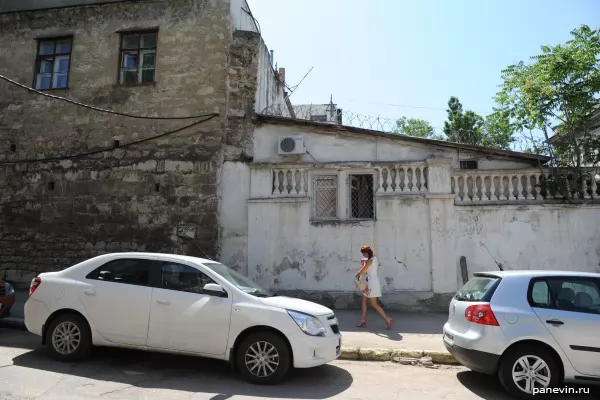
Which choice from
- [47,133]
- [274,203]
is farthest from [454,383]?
[47,133]

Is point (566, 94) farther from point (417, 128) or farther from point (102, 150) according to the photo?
point (417, 128)

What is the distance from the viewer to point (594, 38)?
938 centimetres

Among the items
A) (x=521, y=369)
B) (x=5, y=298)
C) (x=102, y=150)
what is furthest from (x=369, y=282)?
(x=102, y=150)

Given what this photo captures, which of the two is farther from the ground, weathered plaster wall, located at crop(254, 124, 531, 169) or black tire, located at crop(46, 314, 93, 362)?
weathered plaster wall, located at crop(254, 124, 531, 169)

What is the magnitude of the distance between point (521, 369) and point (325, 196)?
20.2ft

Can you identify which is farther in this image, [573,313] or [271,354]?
[271,354]

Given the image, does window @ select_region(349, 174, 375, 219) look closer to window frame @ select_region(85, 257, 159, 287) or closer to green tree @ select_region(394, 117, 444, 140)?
window frame @ select_region(85, 257, 159, 287)

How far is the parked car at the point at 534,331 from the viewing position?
4805 millimetres

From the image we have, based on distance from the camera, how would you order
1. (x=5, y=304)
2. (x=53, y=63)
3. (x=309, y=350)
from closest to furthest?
(x=309, y=350) < (x=5, y=304) < (x=53, y=63)

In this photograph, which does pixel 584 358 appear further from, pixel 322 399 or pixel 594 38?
pixel 594 38

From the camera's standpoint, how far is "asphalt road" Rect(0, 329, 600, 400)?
4898 mm

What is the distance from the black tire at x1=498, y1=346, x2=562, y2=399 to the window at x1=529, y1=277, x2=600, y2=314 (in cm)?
55

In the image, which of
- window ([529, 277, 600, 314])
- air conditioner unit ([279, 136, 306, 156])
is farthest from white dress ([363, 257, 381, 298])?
air conditioner unit ([279, 136, 306, 156])

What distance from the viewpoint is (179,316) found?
18.3ft
